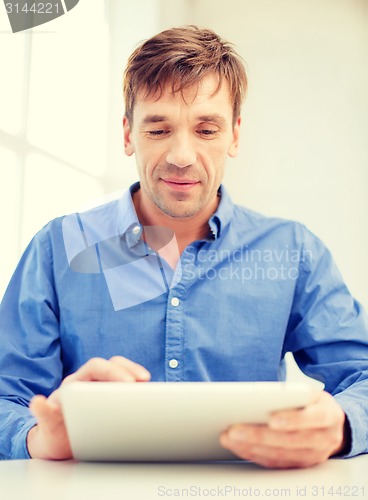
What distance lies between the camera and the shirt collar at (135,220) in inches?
54.7

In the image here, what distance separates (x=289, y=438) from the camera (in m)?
0.68

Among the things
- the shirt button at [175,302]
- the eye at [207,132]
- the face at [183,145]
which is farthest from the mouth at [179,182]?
the shirt button at [175,302]

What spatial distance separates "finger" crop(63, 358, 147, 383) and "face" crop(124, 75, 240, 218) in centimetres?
66

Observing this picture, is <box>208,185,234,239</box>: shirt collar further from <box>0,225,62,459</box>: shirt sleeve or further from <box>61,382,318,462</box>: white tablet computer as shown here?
<box>61,382,318,462</box>: white tablet computer

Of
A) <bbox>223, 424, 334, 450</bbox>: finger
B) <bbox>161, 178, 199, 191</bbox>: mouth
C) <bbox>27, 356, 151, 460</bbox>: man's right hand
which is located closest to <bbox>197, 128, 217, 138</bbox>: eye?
<bbox>161, 178, 199, 191</bbox>: mouth

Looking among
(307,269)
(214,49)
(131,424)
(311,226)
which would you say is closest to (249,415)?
(131,424)

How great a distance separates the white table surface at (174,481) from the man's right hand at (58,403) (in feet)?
0.08

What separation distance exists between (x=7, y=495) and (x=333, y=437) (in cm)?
37

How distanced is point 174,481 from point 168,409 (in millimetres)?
77

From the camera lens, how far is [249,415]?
2.11 ft

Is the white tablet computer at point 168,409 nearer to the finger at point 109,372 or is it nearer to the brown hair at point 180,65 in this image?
the finger at point 109,372

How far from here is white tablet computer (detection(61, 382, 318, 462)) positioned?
0.61 metres

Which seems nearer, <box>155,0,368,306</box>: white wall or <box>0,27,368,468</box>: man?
<box>0,27,368,468</box>: man

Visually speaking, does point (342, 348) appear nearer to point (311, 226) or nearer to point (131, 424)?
point (131, 424)
